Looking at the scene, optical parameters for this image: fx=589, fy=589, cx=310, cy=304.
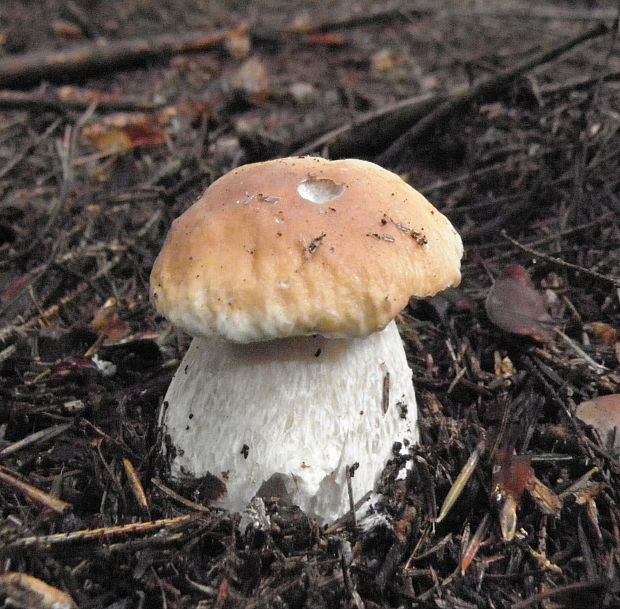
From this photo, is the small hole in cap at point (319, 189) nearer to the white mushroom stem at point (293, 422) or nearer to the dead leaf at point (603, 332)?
the white mushroom stem at point (293, 422)

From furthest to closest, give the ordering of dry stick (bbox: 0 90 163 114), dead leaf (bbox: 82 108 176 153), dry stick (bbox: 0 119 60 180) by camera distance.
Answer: dry stick (bbox: 0 90 163 114), dead leaf (bbox: 82 108 176 153), dry stick (bbox: 0 119 60 180)

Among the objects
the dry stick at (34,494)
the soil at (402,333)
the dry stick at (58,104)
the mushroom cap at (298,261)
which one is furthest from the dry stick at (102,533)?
the dry stick at (58,104)

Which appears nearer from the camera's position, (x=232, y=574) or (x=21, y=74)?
(x=232, y=574)

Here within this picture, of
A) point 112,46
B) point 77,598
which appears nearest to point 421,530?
point 77,598

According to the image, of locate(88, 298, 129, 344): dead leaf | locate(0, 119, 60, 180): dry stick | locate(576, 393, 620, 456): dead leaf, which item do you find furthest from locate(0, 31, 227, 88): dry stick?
locate(576, 393, 620, 456): dead leaf

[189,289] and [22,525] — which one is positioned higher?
[189,289]

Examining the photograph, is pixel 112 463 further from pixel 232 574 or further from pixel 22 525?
pixel 232 574

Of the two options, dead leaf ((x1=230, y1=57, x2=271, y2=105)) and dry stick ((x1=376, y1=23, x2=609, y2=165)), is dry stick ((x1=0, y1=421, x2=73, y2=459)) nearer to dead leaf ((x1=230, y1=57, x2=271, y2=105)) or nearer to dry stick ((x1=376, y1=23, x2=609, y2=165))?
dry stick ((x1=376, y1=23, x2=609, y2=165))
